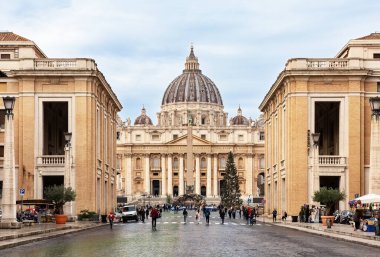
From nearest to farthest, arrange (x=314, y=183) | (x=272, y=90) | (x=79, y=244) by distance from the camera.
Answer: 1. (x=79, y=244)
2. (x=314, y=183)
3. (x=272, y=90)

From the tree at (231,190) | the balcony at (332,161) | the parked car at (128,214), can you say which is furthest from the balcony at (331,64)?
the tree at (231,190)

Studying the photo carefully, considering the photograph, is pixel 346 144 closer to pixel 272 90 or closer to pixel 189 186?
pixel 272 90

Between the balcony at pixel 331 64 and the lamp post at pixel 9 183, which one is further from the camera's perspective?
the balcony at pixel 331 64

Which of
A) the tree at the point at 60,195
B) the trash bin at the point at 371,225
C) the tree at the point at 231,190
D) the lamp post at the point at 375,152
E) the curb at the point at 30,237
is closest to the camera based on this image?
the curb at the point at 30,237

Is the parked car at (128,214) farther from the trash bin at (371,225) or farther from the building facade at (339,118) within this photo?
the trash bin at (371,225)

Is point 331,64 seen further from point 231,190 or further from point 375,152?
point 231,190

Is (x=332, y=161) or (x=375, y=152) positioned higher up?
(x=375, y=152)

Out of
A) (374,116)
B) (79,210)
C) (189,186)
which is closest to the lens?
(374,116)

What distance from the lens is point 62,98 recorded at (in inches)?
2771

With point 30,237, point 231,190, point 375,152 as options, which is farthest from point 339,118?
point 231,190

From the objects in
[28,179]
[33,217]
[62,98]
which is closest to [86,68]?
[62,98]

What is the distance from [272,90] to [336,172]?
15738 mm

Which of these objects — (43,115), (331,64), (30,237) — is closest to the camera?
(30,237)

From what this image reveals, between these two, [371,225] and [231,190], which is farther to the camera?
[231,190]
